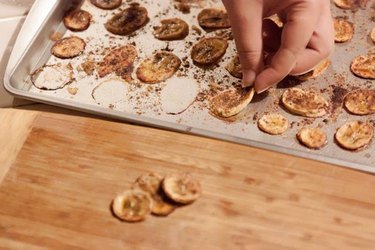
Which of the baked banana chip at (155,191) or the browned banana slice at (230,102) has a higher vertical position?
the browned banana slice at (230,102)

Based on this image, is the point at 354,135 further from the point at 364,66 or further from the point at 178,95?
the point at 178,95

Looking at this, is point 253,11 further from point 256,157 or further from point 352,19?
point 352,19

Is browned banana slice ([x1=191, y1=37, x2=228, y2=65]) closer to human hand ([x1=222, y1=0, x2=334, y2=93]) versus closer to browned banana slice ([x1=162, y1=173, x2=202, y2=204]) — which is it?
human hand ([x1=222, y1=0, x2=334, y2=93])

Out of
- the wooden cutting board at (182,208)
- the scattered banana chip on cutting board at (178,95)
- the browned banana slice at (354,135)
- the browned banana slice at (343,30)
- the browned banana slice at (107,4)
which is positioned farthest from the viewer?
the browned banana slice at (107,4)

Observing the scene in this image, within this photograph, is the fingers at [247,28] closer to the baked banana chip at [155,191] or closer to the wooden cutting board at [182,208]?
the wooden cutting board at [182,208]

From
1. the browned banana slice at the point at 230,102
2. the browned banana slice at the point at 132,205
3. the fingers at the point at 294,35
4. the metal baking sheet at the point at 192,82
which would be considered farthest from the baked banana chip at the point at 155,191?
the fingers at the point at 294,35

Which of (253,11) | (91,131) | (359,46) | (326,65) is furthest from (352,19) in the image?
(91,131)

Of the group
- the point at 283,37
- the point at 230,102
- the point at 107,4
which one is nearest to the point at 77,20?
the point at 107,4
